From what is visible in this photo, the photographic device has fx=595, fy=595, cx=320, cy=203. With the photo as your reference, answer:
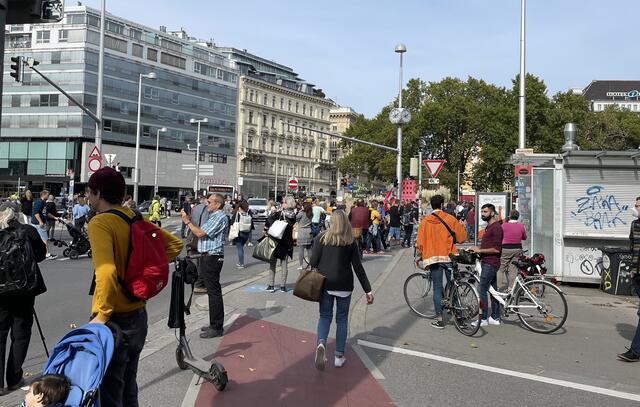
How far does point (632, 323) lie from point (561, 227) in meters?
4.45

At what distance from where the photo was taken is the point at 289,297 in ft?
35.1

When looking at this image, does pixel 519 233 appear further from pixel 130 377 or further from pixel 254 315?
pixel 130 377

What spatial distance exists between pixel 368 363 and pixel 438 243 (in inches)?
102

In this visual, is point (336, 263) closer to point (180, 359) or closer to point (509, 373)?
point (180, 359)

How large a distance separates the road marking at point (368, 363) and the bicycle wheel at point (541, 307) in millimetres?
2790

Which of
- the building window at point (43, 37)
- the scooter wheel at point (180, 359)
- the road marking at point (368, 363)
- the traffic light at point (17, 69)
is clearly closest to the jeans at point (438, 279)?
the road marking at point (368, 363)

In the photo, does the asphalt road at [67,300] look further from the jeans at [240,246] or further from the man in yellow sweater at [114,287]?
the man in yellow sweater at [114,287]

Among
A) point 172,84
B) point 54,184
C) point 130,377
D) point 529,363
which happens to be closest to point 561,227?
point 529,363

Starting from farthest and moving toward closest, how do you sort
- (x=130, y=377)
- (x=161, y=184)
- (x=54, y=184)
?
(x=161, y=184), (x=54, y=184), (x=130, y=377)

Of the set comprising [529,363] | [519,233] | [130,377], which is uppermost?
[519,233]

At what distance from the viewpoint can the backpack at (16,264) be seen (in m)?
5.16

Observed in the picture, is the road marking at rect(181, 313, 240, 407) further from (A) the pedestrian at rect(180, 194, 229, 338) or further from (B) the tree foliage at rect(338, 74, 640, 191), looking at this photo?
(B) the tree foliage at rect(338, 74, 640, 191)

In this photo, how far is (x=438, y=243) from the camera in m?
8.52

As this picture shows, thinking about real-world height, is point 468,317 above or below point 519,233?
below
